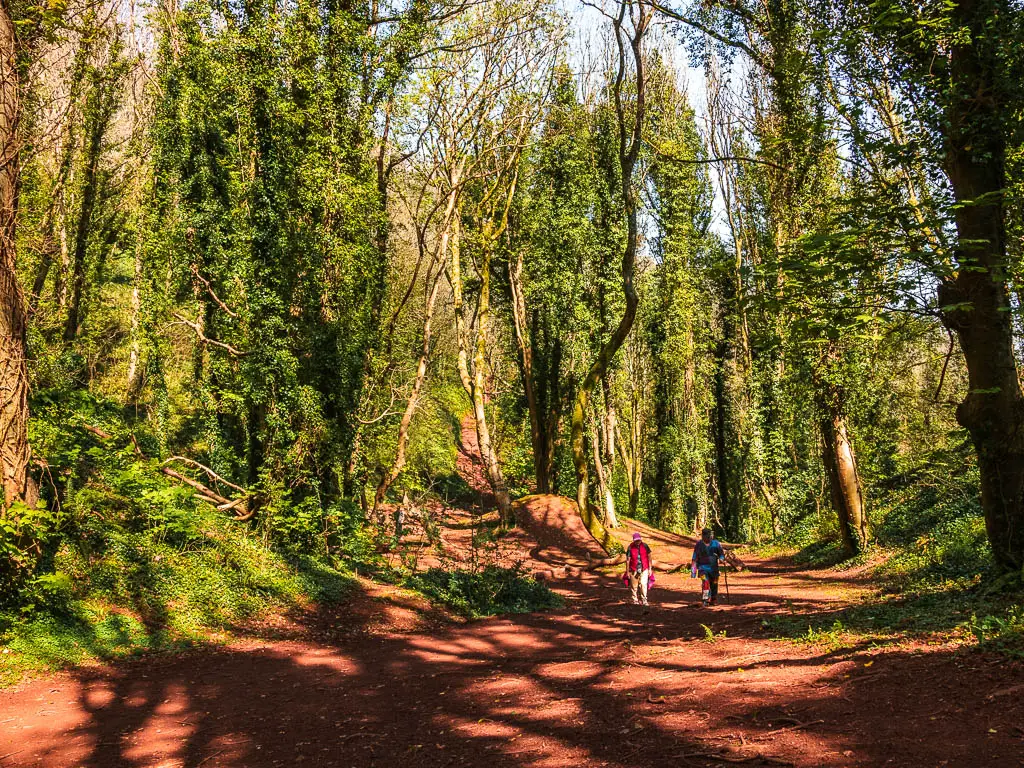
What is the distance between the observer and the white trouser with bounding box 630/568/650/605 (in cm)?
1402

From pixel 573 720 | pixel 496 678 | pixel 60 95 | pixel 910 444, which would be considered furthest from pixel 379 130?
pixel 910 444

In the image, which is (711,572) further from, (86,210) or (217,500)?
(86,210)

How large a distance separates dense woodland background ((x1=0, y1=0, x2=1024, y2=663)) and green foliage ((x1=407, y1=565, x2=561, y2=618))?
8.83 ft

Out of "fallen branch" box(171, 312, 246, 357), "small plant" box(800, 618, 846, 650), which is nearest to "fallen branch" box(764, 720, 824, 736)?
"small plant" box(800, 618, 846, 650)

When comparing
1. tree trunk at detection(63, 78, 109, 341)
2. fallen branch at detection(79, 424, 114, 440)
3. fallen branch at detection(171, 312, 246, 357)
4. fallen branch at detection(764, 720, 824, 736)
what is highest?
tree trunk at detection(63, 78, 109, 341)

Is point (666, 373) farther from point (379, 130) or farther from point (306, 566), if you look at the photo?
point (306, 566)

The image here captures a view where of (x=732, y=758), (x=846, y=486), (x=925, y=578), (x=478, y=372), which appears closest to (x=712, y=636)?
(x=732, y=758)

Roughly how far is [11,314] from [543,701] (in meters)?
9.59

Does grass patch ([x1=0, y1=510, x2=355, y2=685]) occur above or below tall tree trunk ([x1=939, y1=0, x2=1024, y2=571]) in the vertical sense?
below

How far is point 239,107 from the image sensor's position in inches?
704

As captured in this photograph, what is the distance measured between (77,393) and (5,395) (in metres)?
4.00

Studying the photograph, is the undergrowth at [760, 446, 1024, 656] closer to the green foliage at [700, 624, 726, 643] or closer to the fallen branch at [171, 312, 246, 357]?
the green foliage at [700, 624, 726, 643]

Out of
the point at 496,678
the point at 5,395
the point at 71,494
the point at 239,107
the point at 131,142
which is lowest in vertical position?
the point at 496,678

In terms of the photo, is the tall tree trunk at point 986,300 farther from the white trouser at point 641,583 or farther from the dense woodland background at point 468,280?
the white trouser at point 641,583
